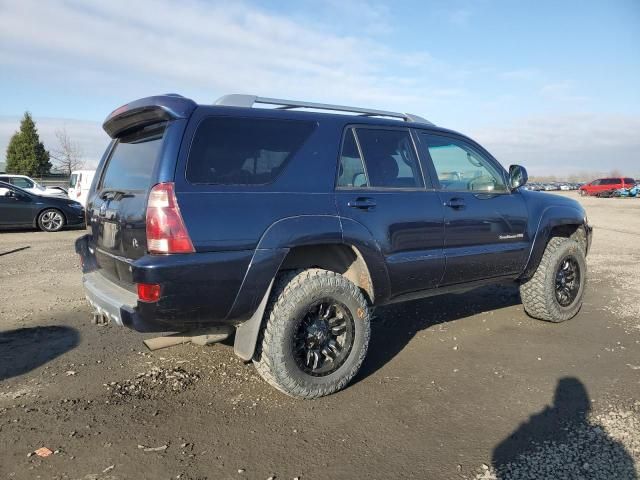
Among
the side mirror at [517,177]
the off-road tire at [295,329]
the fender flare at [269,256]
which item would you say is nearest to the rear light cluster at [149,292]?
the fender flare at [269,256]

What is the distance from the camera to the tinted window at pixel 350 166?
11.7ft

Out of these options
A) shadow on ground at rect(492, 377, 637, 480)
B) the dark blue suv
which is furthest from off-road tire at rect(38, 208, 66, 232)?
shadow on ground at rect(492, 377, 637, 480)

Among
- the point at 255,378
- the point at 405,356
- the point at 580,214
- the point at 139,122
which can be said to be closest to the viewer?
the point at 139,122

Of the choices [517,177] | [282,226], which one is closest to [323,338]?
[282,226]

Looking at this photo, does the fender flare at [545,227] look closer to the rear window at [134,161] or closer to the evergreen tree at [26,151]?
the rear window at [134,161]

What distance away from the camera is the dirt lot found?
8.63 ft

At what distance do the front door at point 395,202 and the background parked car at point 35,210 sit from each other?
11677 mm

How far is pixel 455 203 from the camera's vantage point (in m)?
4.13

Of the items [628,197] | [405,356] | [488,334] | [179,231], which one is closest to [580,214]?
[488,334]

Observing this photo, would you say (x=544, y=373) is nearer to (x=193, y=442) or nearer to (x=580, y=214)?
(x=580, y=214)

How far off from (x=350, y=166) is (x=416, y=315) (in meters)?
2.36

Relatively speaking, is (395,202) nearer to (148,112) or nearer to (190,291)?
A: (190,291)

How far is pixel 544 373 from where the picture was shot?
3857 mm

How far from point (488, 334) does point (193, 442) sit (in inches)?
122
